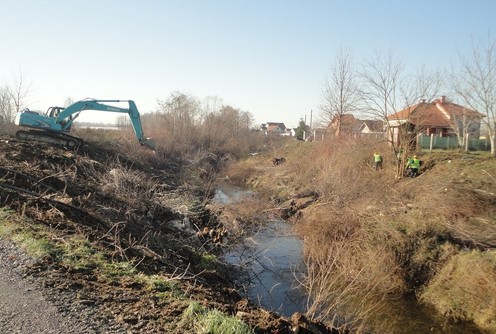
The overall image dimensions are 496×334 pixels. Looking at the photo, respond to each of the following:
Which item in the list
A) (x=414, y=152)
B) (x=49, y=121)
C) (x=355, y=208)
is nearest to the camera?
(x=355, y=208)

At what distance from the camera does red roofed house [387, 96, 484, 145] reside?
19.5m

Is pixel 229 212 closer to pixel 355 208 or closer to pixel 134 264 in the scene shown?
pixel 355 208

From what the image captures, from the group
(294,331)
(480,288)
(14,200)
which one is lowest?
(480,288)

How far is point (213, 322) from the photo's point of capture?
4.64m

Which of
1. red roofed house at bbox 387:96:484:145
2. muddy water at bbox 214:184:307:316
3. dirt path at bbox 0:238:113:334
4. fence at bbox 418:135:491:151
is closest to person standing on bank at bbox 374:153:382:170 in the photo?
red roofed house at bbox 387:96:484:145

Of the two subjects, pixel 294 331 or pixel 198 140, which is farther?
pixel 198 140

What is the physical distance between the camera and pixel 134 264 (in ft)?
22.8

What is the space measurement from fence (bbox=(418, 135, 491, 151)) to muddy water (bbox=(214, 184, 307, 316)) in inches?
636

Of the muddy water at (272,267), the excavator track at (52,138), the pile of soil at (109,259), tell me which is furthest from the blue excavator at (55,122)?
the muddy water at (272,267)

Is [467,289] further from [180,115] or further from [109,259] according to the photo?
[180,115]

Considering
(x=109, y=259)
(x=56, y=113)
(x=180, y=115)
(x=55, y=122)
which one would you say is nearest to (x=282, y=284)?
(x=109, y=259)

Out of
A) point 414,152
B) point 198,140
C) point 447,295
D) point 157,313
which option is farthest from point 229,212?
point 198,140

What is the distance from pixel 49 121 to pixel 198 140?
84.8 ft

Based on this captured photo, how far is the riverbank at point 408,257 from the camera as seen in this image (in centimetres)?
852
